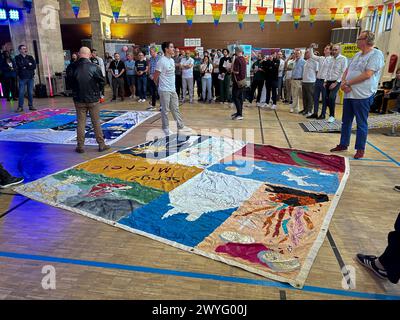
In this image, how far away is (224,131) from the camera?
20.7 ft

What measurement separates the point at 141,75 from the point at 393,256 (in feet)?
31.4

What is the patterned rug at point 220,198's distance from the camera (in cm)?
250

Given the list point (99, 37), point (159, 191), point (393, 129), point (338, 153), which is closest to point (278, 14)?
point (99, 37)

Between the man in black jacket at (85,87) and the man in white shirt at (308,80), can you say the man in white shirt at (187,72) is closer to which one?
the man in white shirt at (308,80)

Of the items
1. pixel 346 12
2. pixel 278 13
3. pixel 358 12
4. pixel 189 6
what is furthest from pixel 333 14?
pixel 189 6

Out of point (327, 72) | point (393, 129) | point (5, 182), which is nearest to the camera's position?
point (5, 182)

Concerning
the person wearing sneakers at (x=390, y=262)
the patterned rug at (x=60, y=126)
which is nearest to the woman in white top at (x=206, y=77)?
the patterned rug at (x=60, y=126)

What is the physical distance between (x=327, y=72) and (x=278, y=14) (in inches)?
441

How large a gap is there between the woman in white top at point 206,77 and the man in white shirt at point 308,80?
3100mm

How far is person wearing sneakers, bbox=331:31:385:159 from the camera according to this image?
13.8 ft

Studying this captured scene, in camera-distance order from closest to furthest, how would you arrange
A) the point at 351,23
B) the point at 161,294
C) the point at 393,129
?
the point at 161,294 → the point at 393,129 → the point at 351,23

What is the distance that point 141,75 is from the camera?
10359 millimetres

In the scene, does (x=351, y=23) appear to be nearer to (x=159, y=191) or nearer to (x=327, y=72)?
(x=327, y=72)

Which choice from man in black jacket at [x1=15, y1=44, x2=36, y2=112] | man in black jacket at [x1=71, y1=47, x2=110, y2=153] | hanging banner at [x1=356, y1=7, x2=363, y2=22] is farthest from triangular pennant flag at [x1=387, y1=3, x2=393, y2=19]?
man in black jacket at [x1=15, y1=44, x2=36, y2=112]
